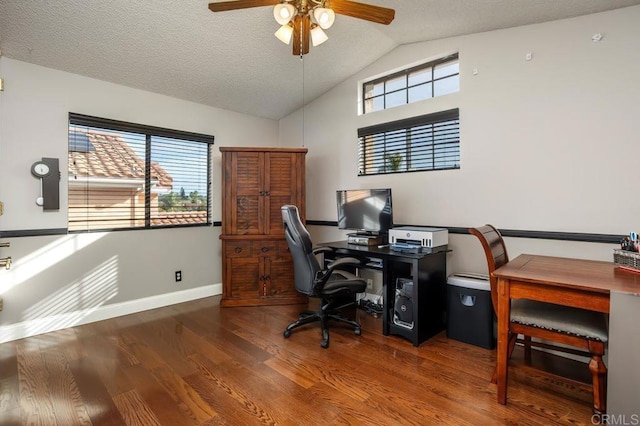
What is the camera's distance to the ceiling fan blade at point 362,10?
6.27 feet

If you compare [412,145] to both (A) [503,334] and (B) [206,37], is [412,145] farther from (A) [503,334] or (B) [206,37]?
(B) [206,37]

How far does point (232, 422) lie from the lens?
1.70m

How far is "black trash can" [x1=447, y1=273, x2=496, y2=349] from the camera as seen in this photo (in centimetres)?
252

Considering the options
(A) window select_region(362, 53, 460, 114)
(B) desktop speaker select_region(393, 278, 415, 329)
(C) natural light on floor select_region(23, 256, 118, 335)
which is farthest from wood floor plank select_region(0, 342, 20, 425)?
(A) window select_region(362, 53, 460, 114)

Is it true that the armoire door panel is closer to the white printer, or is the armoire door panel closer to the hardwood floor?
the hardwood floor

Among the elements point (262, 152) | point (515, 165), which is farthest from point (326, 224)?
point (515, 165)

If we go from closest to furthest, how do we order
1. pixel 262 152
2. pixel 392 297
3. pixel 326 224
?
pixel 392 297 → pixel 262 152 → pixel 326 224

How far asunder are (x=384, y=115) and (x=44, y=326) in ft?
13.0

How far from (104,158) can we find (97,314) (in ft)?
5.25

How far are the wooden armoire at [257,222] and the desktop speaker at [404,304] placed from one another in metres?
1.33

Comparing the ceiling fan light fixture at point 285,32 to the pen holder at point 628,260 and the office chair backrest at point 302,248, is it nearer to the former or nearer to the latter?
the office chair backrest at point 302,248

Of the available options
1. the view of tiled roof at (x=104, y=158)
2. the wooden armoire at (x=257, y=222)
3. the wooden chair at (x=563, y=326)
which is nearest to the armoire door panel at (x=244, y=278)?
the wooden armoire at (x=257, y=222)

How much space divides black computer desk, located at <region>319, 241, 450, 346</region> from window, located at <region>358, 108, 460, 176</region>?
921 millimetres

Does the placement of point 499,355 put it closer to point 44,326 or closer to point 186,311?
point 186,311
